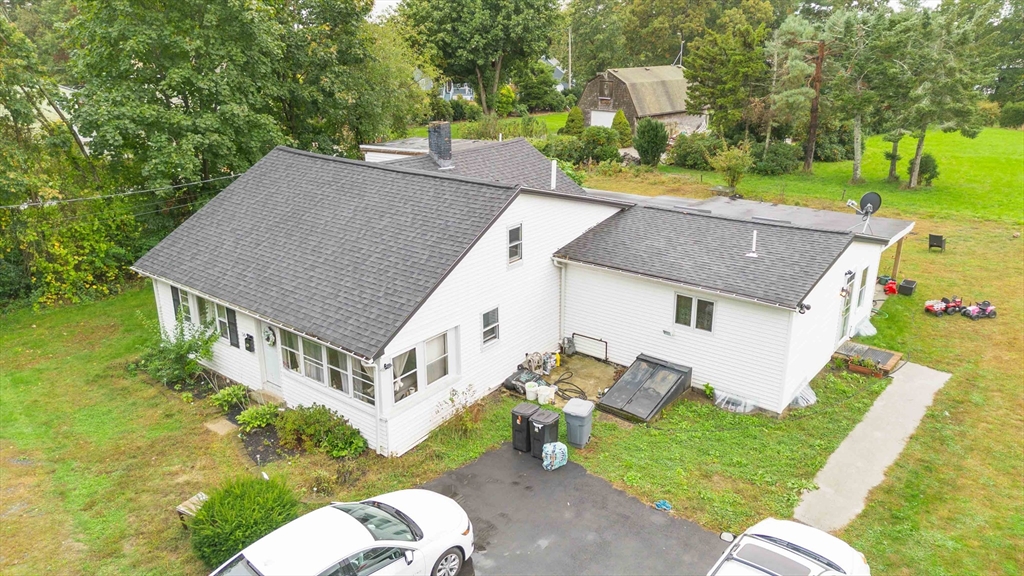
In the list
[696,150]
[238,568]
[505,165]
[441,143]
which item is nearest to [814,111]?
[696,150]

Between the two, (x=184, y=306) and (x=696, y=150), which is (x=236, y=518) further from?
(x=696, y=150)

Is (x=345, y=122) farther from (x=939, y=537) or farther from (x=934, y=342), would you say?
(x=939, y=537)

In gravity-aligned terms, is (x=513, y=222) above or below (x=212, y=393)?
above

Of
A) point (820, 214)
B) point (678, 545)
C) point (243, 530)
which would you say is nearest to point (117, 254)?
point (243, 530)

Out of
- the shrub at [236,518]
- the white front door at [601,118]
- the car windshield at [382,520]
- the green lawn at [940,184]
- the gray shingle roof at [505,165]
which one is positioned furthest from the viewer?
the white front door at [601,118]

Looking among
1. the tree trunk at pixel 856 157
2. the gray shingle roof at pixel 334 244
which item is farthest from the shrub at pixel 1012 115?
the gray shingle roof at pixel 334 244

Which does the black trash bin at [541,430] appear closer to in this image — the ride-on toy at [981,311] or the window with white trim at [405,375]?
the window with white trim at [405,375]
